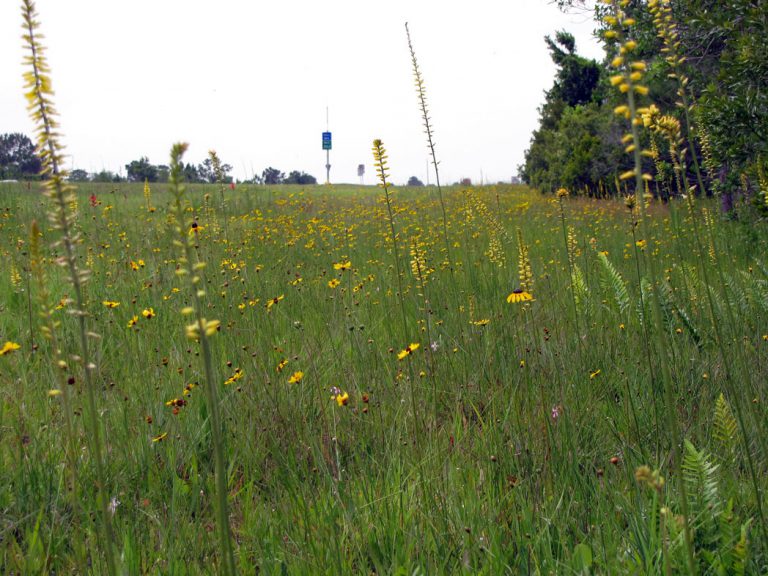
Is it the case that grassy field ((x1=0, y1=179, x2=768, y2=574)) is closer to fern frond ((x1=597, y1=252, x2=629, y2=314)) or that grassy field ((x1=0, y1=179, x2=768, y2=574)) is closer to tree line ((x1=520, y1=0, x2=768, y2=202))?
fern frond ((x1=597, y1=252, x2=629, y2=314))

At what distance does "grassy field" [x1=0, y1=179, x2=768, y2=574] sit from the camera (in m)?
1.57

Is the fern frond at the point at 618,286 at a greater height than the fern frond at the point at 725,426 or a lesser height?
greater

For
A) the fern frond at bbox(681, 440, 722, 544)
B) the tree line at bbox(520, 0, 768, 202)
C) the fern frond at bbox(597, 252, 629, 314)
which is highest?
the tree line at bbox(520, 0, 768, 202)

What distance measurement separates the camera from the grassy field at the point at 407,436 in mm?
1570

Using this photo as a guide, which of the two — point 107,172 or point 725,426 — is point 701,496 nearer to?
point 725,426

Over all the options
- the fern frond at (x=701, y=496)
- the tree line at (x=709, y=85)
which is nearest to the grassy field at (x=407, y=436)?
the fern frond at (x=701, y=496)

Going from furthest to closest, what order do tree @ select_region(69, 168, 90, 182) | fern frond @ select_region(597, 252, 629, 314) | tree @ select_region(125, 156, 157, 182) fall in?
tree @ select_region(125, 156, 157, 182) → fern frond @ select_region(597, 252, 629, 314) → tree @ select_region(69, 168, 90, 182)

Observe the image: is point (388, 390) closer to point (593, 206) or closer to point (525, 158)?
point (593, 206)

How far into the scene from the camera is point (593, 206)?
10.1 metres

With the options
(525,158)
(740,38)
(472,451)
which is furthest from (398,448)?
(525,158)

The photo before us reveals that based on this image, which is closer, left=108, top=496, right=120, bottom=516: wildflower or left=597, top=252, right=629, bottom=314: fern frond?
left=108, top=496, right=120, bottom=516: wildflower

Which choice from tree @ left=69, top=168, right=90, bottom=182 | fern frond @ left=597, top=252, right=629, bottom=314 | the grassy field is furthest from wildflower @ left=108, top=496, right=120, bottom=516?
fern frond @ left=597, top=252, right=629, bottom=314

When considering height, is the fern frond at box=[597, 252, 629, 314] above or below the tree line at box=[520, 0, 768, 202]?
below

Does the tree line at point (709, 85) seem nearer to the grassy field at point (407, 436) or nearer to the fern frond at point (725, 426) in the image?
the grassy field at point (407, 436)
